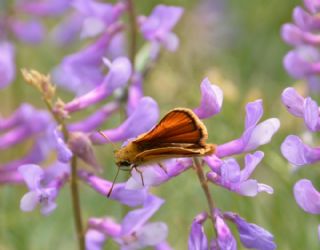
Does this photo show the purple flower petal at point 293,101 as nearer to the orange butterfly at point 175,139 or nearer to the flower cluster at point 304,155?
the flower cluster at point 304,155

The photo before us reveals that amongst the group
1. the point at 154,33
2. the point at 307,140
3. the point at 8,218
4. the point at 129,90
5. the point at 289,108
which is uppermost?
the point at 289,108

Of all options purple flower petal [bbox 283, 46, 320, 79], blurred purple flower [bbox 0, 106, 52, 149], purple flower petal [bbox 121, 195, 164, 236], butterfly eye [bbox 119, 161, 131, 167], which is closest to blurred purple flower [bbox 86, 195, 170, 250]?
purple flower petal [bbox 121, 195, 164, 236]

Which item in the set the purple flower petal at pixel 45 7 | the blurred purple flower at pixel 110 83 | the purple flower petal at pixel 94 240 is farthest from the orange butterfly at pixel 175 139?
the purple flower petal at pixel 45 7

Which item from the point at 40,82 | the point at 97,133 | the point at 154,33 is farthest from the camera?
the point at 154,33

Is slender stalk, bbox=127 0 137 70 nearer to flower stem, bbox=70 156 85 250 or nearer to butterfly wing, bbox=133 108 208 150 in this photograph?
flower stem, bbox=70 156 85 250

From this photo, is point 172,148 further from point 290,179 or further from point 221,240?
point 290,179

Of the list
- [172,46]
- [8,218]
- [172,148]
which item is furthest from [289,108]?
[8,218]

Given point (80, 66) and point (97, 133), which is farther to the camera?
point (80, 66)

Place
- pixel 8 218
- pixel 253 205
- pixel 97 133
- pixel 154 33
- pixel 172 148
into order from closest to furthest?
pixel 172 148
pixel 97 133
pixel 154 33
pixel 253 205
pixel 8 218

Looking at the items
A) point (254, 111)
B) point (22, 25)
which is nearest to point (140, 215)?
point (254, 111)
